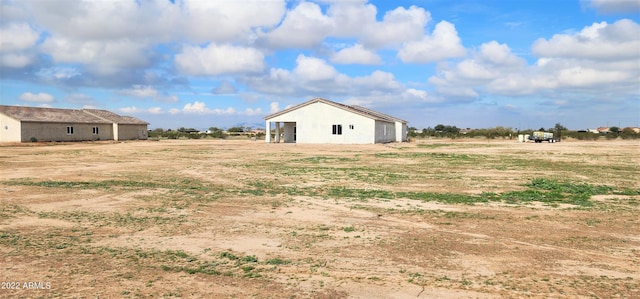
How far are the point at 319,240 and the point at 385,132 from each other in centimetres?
4719

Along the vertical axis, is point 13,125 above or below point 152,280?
above

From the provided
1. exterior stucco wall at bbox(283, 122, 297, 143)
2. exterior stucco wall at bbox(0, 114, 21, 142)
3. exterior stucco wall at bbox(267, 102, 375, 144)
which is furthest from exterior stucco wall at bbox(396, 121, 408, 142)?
exterior stucco wall at bbox(0, 114, 21, 142)

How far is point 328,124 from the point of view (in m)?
49.0

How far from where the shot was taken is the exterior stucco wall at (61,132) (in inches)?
1913

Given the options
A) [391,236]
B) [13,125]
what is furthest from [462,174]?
[13,125]

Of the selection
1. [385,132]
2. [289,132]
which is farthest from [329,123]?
[385,132]

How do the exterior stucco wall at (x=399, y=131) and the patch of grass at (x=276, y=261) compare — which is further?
the exterior stucco wall at (x=399, y=131)

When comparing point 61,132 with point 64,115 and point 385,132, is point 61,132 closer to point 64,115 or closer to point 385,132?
point 64,115

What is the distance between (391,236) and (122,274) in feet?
15.1

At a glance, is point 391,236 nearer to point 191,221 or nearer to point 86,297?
point 191,221

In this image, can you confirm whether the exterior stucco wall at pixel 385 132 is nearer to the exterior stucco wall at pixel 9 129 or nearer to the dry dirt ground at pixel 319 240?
the dry dirt ground at pixel 319 240

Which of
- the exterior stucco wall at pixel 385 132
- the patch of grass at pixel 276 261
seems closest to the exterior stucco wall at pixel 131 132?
the exterior stucco wall at pixel 385 132

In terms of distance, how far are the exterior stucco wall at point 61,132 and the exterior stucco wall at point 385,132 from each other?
3525 centimetres

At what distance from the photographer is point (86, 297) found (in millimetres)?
5309
